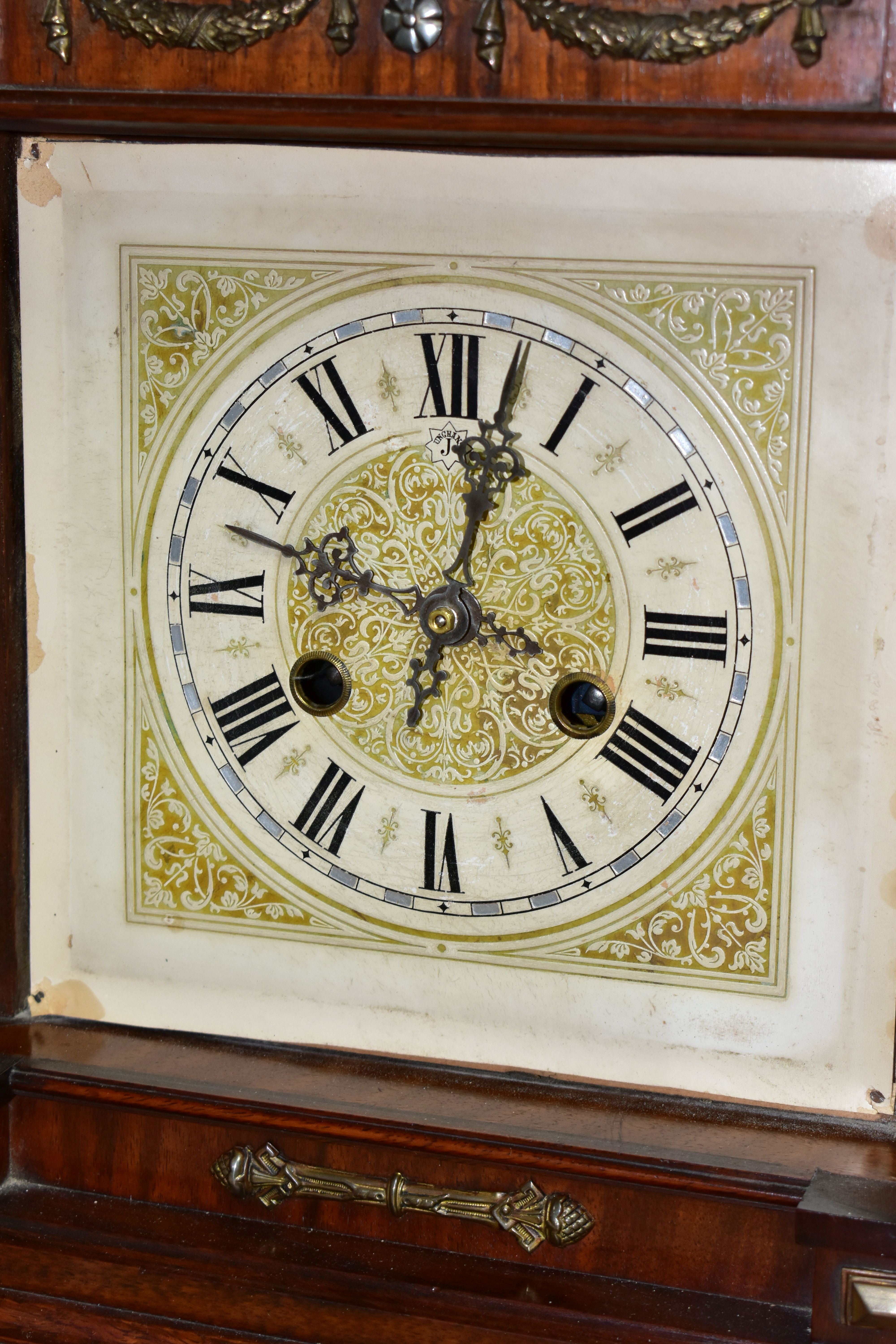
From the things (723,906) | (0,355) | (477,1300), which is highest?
(0,355)

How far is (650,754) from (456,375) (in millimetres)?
402

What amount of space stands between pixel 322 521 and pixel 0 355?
0.36 meters

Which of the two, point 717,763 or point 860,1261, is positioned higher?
point 717,763

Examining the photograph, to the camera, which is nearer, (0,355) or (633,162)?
(633,162)

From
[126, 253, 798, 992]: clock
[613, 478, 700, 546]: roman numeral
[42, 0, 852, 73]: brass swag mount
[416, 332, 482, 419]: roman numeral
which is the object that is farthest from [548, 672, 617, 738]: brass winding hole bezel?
[42, 0, 852, 73]: brass swag mount

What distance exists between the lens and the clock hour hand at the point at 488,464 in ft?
4.29

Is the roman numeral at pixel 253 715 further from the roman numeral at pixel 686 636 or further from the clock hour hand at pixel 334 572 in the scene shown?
the roman numeral at pixel 686 636

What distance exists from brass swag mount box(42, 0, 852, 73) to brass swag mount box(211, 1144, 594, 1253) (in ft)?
3.21

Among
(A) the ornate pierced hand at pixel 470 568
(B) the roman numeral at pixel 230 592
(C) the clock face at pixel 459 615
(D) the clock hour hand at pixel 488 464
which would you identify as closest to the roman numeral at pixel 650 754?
(C) the clock face at pixel 459 615

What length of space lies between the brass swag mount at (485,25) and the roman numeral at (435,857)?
683mm

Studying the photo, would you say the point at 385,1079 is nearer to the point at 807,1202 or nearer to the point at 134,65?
the point at 807,1202

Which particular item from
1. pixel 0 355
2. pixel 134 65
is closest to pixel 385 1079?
pixel 0 355

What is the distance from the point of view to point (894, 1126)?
4.15 feet

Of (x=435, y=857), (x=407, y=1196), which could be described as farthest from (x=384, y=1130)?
(x=435, y=857)
